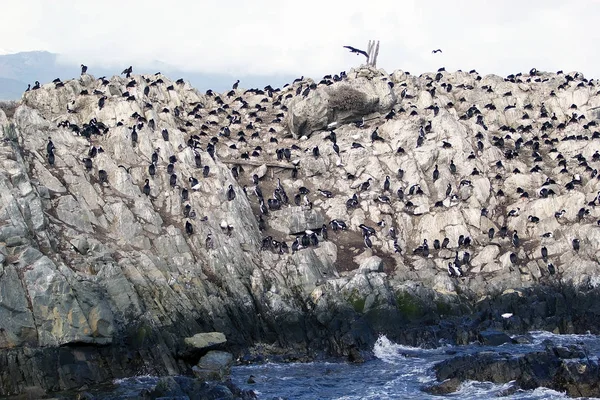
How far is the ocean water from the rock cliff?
1469 millimetres

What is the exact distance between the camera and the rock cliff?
110ft

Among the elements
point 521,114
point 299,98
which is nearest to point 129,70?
point 299,98

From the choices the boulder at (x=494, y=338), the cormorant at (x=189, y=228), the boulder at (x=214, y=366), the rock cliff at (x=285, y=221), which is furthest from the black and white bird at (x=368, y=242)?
the boulder at (x=214, y=366)

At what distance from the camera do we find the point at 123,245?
3862cm

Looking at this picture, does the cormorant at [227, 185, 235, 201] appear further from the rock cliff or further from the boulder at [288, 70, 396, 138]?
the boulder at [288, 70, 396, 138]

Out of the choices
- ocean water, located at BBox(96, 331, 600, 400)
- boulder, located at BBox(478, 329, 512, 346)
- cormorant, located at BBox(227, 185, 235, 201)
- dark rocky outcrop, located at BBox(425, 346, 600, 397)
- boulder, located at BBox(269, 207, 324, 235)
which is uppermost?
cormorant, located at BBox(227, 185, 235, 201)

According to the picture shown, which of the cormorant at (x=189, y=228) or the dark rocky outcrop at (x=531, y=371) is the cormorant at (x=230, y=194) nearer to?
the cormorant at (x=189, y=228)

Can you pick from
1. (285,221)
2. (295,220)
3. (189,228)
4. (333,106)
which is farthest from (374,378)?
(333,106)

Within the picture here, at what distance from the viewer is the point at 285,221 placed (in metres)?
47.5

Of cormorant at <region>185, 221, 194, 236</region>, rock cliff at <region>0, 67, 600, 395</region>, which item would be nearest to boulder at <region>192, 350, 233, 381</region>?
rock cliff at <region>0, 67, 600, 395</region>

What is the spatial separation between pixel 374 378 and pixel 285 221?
16868mm

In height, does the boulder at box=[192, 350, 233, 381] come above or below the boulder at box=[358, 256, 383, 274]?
below

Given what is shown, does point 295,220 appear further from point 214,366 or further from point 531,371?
point 531,371

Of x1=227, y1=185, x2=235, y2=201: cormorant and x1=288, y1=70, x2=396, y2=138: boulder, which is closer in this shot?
x1=227, y1=185, x2=235, y2=201: cormorant
